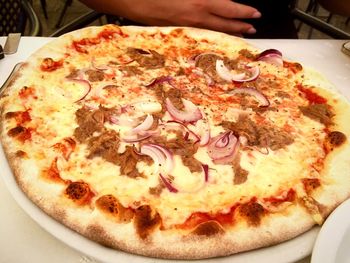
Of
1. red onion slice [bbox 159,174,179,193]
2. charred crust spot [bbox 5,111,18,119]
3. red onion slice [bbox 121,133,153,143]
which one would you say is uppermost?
red onion slice [bbox 159,174,179,193]

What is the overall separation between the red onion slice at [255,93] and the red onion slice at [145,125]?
434mm

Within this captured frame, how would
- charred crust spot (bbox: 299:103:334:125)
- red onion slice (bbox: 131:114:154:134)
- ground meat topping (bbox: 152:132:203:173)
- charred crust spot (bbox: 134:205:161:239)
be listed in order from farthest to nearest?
charred crust spot (bbox: 299:103:334:125) < red onion slice (bbox: 131:114:154:134) < ground meat topping (bbox: 152:132:203:173) < charred crust spot (bbox: 134:205:161:239)

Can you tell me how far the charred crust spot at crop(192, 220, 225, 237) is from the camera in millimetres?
1157

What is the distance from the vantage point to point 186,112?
166 cm

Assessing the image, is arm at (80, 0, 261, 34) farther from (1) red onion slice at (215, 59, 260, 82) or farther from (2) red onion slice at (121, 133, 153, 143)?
(2) red onion slice at (121, 133, 153, 143)

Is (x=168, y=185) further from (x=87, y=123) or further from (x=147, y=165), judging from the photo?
(x=87, y=123)

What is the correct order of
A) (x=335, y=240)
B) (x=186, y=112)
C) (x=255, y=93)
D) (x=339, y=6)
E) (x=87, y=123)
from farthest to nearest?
1. (x=339, y=6)
2. (x=255, y=93)
3. (x=186, y=112)
4. (x=87, y=123)
5. (x=335, y=240)

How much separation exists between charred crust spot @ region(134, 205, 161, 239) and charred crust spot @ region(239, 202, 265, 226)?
9.6 inches

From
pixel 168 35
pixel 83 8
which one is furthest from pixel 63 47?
pixel 83 8

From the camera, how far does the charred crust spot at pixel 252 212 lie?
1.21m

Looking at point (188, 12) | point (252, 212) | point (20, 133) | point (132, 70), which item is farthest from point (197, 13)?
point (252, 212)

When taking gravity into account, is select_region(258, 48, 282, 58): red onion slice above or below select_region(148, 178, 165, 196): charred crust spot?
above

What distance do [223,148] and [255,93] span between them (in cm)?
42

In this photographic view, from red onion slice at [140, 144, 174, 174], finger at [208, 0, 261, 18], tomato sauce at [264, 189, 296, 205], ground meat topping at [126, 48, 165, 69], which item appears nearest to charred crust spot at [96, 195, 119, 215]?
red onion slice at [140, 144, 174, 174]
